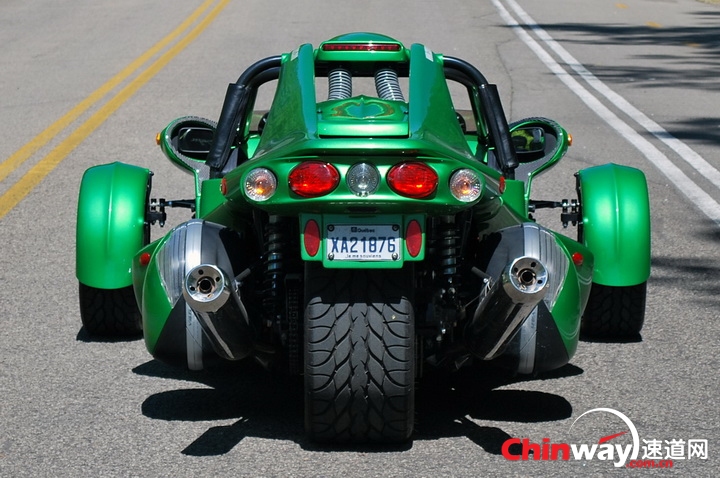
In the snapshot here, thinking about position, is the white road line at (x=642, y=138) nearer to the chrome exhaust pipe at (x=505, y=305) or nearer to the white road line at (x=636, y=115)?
the white road line at (x=636, y=115)

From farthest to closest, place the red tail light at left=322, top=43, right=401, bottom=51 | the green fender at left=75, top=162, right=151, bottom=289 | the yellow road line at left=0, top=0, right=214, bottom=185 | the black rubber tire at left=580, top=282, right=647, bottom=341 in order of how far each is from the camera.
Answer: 1. the yellow road line at left=0, top=0, right=214, bottom=185
2. the black rubber tire at left=580, top=282, right=647, bottom=341
3. the green fender at left=75, top=162, right=151, bottom=289
4. the red tail light at left=322, top=43, right=401, bottom=51

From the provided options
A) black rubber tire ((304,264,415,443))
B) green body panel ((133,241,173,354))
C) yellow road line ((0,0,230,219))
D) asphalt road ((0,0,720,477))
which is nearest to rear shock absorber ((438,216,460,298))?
black rubber tire ((304,264,415,443))

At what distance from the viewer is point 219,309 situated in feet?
15.3

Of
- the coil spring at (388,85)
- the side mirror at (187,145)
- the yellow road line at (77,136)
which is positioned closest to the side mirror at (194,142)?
the side mirror at (187,145)

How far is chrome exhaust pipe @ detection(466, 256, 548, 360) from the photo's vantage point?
445cm

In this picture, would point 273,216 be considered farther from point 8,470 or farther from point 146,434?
point 8,470

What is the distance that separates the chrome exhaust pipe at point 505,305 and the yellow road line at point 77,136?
5.14m

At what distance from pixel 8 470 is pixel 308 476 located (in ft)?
3.30

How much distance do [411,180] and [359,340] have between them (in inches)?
21.9

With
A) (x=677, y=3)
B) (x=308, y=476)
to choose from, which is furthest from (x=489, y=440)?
(x=677, y=3)

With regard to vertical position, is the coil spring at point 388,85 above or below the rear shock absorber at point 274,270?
above

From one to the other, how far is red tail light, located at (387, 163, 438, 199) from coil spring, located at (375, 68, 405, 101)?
118 cm

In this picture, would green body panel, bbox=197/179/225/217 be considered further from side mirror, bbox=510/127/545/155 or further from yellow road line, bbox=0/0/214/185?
yellow road line, bbox=0/0/214/185

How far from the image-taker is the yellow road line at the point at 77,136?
991 cm
